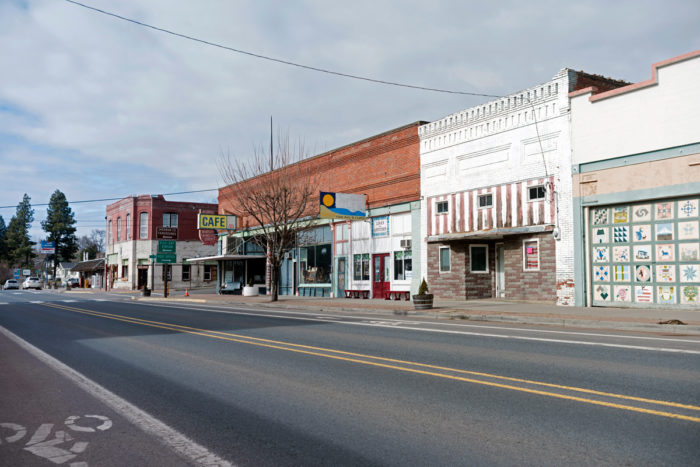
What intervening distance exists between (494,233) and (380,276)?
8.21 meters

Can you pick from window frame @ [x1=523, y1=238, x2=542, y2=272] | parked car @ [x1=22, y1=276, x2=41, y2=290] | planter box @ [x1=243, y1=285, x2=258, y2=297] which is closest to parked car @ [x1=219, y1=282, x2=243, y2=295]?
planter box @ [x1=243, y1=285, x2=258, y2=297]

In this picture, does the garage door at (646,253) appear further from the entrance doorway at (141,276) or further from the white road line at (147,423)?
the entrance doorway at (141,276)

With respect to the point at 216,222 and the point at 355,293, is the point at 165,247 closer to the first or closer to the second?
the point at 216,222

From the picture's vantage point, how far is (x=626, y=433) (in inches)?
193

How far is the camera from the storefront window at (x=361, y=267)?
96.8 feet

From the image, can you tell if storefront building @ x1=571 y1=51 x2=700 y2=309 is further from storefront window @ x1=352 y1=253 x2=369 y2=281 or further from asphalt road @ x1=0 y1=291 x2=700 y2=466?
storefront window @ x1=352 y1=253 x2=369 y2=281

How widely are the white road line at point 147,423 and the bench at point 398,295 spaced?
751 inches

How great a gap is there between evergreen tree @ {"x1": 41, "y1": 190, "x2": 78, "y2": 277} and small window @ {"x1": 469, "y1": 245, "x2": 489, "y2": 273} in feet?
302

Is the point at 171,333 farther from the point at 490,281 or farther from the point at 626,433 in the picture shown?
the point at 490,281

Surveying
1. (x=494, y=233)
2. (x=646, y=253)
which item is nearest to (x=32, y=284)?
(x=494, y=233)

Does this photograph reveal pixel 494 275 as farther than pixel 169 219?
No

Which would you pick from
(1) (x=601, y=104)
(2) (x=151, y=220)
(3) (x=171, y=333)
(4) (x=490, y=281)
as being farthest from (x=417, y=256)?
(2) (x=151, y=220)

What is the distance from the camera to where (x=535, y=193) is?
21.3 m

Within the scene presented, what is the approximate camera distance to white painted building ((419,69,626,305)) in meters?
20.3
